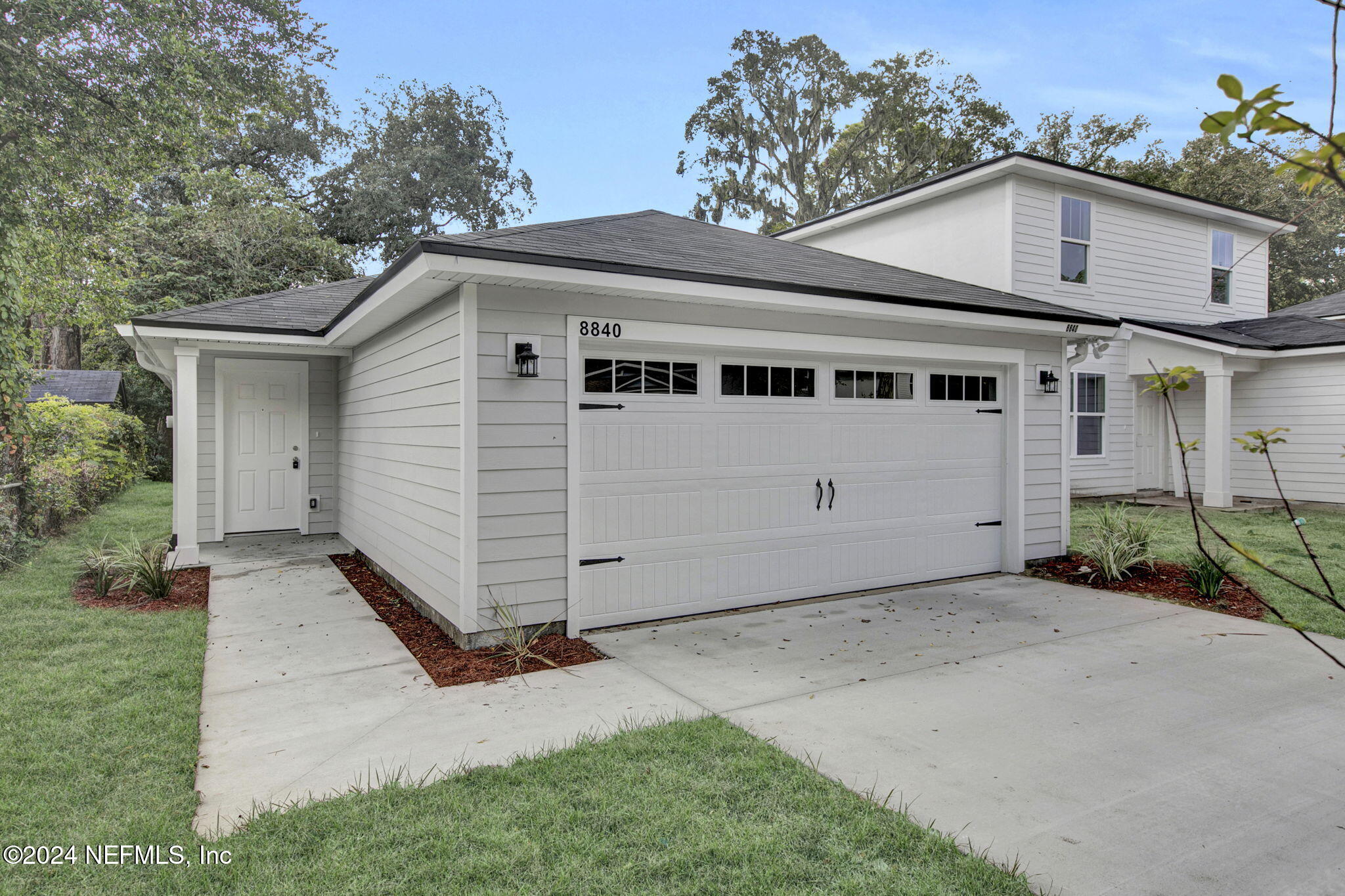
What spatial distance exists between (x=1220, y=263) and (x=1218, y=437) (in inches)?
153

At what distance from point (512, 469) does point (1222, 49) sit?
4506 mm

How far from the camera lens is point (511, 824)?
8.57ft

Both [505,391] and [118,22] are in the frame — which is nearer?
[505,391]

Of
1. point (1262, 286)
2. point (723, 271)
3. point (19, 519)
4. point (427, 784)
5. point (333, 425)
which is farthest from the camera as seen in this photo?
point (1262, 286)

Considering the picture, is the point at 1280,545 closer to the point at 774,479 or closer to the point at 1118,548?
the point at 1118,548

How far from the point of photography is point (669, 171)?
2406 centimetres

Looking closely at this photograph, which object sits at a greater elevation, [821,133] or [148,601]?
[821,133]

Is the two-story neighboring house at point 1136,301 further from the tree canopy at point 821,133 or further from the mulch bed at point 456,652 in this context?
the tree canopy at point 821,133

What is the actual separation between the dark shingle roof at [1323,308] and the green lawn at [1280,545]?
4744 millimetres

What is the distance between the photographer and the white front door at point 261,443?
8766mm

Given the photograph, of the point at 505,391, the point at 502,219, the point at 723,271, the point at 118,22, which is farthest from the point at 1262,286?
the point at 502,219

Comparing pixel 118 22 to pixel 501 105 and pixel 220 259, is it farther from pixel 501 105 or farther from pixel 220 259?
pixel 501 105

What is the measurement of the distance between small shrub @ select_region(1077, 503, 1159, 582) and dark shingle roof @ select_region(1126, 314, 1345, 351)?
17.5 feet

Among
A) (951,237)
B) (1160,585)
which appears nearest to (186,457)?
(1160,585)
